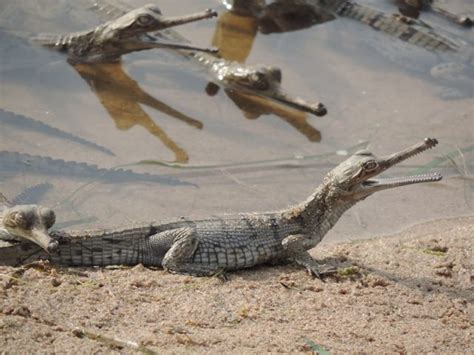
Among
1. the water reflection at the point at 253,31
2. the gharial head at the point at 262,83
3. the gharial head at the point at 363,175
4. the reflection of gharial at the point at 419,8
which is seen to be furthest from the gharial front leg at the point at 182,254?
the reflection of gharial at the point at 419,8

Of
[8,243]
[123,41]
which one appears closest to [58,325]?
[8,243]

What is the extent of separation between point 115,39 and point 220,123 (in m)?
2.40

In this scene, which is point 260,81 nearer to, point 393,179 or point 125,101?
point 125,101

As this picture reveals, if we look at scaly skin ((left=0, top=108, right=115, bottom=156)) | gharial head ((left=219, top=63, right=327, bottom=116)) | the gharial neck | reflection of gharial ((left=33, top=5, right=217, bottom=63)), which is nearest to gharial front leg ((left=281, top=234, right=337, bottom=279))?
the gharial neck

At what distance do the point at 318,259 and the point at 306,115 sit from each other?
3864 millimetres

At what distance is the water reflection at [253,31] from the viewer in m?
10.5

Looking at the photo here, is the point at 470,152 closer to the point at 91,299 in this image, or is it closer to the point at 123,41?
the point at 123,41

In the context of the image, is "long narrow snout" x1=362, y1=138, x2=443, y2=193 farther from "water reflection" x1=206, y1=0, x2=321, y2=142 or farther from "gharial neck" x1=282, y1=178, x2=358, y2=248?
"water reflection" x1=206, y1=0, x2=321, y2=142

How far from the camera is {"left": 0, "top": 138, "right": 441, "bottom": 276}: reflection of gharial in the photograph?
6.10m

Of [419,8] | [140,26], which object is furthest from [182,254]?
[419,8]

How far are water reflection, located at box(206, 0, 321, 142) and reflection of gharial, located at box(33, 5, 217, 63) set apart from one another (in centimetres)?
108

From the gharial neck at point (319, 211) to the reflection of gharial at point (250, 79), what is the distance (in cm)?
337

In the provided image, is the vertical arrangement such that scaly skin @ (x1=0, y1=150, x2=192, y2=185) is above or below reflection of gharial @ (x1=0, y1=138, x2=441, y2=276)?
below

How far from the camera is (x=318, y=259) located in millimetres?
6883
